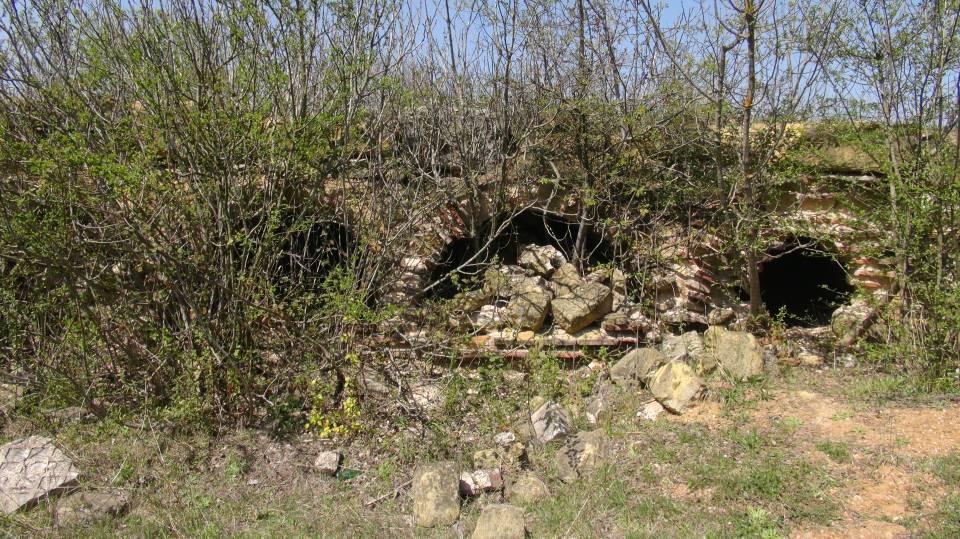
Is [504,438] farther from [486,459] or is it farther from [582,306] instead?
[582,306]

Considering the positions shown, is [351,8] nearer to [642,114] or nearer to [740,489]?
[642,114]

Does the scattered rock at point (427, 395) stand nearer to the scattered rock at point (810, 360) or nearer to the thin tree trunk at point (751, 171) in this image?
the thin tree trunk at point (751, 171)

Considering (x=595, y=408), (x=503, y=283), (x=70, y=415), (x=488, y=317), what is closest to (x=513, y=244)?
(x=503, y=283)

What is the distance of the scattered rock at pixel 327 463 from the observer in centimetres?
487

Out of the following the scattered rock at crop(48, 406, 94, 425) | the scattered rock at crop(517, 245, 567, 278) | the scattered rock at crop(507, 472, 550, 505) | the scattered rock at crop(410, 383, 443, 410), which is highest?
the scattered rock at crop(517, 245, 567, 278)

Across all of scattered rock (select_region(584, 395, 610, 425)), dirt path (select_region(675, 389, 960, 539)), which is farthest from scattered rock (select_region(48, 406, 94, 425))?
dirt path (select_region(675, 389, 960, 539))

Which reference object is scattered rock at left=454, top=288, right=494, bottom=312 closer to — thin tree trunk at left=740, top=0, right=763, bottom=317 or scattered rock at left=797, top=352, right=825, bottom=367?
thin tree trunk at left=740, top=0, right=763, bottom=317

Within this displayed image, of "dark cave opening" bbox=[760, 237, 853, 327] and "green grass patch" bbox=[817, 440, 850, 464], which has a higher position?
"dark cave opening" bbox=[760, 237, 853, 327]

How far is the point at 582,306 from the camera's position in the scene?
6.70 metres

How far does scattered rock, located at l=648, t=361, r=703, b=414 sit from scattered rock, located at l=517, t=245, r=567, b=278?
6.85 feet

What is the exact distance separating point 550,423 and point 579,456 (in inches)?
16.8

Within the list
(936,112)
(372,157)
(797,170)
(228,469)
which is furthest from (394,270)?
(936,112)

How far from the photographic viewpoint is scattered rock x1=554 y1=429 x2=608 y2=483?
4562 mm

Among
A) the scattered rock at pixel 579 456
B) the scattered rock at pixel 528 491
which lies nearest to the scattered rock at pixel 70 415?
the scattered rock at pixel 528 491
